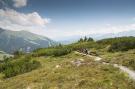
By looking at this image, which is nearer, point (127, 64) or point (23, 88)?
point (23, 88)

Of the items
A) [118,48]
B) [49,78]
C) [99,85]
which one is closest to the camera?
[99,85]

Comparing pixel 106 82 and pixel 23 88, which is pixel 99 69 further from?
pixel 23 88

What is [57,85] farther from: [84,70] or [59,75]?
[84,70]

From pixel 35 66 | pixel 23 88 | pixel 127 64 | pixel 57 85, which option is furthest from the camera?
pixel 35 66

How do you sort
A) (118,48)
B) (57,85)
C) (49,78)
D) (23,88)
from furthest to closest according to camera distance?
(118,48) < (49,78) < (23,88) < (57,85)

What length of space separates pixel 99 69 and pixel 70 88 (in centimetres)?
1090

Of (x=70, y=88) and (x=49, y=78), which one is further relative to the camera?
(x=49, y=78)

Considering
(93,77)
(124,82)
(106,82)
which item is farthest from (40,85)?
(124,82)

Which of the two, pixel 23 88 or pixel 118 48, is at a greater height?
pixel 118 48

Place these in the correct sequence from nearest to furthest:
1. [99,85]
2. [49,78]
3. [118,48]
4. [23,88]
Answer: [99,85], [23,88], [49,78], [118,48]

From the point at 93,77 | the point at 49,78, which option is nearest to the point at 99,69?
the point at 93,77

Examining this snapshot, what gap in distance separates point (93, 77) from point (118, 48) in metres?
40.7

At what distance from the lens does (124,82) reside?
3002cm

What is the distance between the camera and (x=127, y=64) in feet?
139
